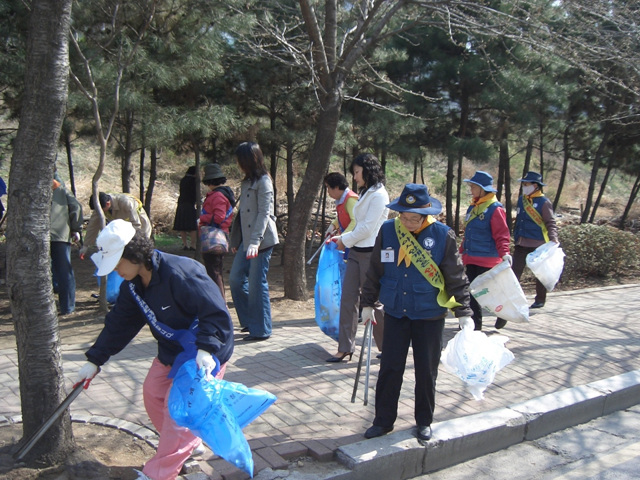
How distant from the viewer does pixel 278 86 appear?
10.6m

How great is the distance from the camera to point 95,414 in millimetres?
4086

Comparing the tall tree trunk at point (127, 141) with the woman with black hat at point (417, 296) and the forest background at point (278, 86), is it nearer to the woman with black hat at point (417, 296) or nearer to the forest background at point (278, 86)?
the forest background at point (278, 86)

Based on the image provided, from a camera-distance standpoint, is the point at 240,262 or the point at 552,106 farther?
the point at 552,106

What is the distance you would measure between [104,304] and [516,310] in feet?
14.1

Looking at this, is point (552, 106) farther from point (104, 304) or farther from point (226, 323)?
point (226, 323)

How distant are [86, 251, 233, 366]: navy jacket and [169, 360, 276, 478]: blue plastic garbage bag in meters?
0.18

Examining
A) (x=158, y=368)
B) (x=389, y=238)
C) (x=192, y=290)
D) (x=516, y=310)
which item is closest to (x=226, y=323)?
(x=192, y=290)

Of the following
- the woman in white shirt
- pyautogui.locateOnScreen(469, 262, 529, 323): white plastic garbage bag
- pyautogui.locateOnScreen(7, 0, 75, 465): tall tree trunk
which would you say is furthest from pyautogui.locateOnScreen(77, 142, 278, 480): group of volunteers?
pyautogui.locateOnScreen(469, 262, 529, 323): white plastic garbage bag

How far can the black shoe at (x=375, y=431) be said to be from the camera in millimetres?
3984

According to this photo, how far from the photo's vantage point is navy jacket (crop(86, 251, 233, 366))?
3113 mm

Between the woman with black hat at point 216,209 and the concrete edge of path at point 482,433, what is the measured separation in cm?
297

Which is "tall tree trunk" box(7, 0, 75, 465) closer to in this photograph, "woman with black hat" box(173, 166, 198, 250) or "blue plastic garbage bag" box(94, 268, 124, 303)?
"blue plastic garbage bag" box(94, 268, 124, 303)

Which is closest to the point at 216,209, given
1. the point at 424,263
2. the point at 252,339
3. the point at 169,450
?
the point at 252,339

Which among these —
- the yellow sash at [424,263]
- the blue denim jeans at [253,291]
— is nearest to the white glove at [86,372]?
the yellow sash at [424,263]
